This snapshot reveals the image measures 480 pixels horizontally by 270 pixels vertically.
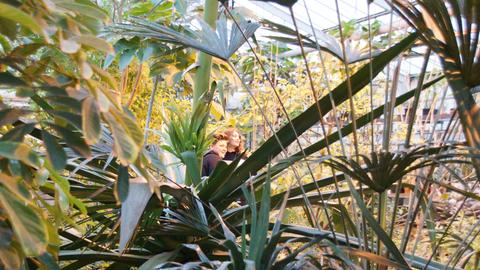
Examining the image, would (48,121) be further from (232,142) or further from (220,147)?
(232,142)

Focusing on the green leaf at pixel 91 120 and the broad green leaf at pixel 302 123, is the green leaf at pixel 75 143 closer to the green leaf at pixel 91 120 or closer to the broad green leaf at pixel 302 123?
the green leaf at pixel 91 120

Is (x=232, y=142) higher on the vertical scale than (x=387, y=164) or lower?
lower

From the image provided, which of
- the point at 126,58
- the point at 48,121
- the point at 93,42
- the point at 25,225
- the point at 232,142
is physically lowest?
the point at 232,142

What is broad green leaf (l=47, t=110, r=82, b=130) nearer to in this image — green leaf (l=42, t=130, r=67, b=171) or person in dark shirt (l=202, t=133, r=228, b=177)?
green leaf (l=42, t=130, r=67, b=171)

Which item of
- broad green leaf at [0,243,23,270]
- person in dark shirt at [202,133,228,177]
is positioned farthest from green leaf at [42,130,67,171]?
person in dark shirt at [202,133,228,177]

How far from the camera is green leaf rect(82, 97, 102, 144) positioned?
0.61m

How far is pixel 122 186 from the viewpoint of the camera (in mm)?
726

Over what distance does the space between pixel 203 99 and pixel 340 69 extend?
6.12 feet

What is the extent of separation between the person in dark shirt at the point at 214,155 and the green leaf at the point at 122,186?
7.64 feet

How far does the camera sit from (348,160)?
3.66 ft

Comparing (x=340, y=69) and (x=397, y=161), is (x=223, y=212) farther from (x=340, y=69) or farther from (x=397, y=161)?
(x=340, y=69)

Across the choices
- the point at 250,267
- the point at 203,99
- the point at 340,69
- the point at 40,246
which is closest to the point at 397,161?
the point at 250,267

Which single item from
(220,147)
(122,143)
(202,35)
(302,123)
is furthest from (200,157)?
(122,143)

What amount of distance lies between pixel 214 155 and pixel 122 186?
246 centimetres
